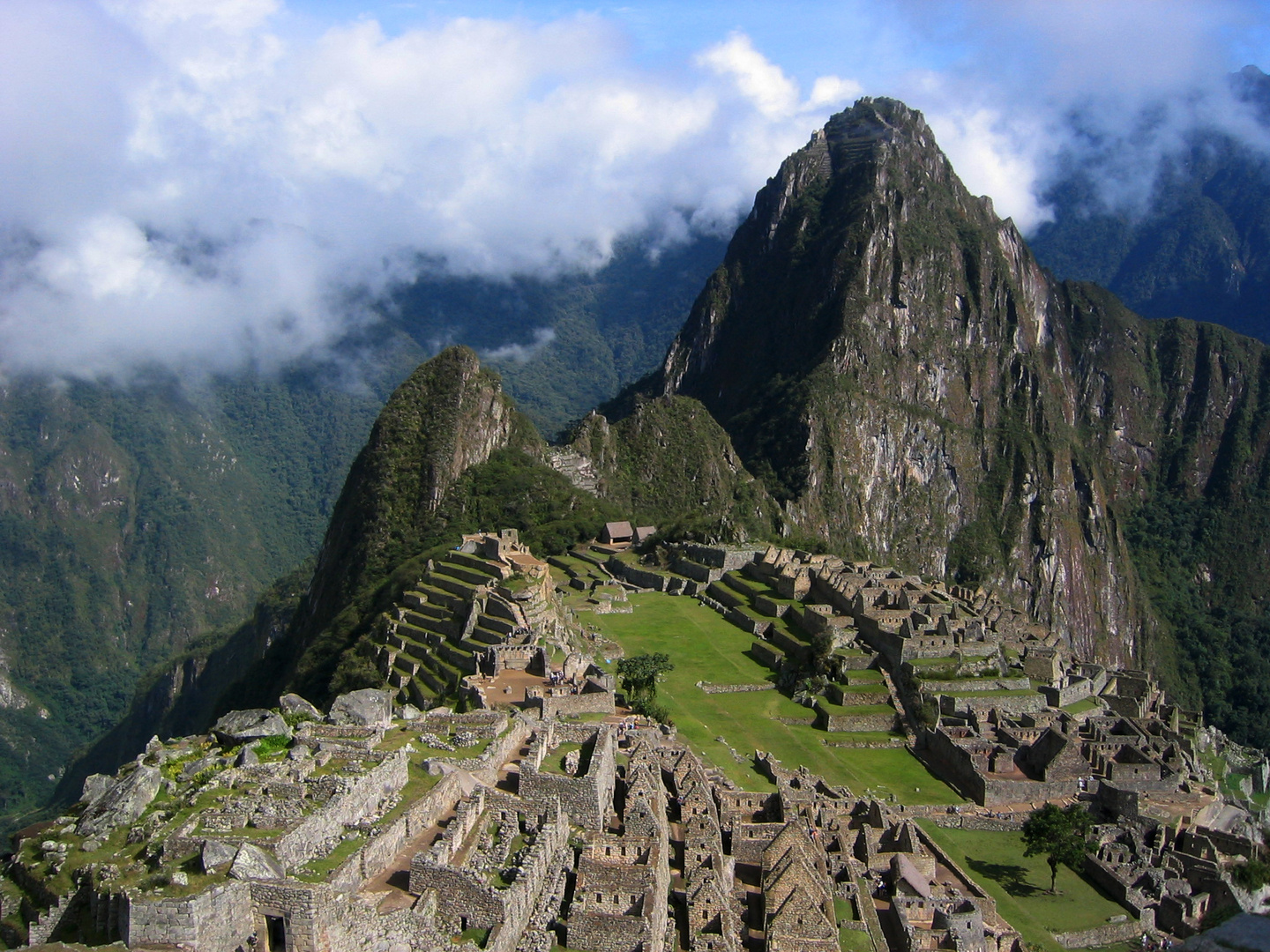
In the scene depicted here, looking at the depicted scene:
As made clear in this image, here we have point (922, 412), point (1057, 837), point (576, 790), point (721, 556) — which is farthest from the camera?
point (922, 412)

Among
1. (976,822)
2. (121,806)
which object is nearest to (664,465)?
(976,822)

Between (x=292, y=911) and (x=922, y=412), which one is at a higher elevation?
(x=922, y=412)

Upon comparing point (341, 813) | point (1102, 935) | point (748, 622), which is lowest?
point (1102, 935)

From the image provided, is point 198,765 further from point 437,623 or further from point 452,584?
point 452,584

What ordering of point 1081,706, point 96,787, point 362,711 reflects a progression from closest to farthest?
point 96,787 < point 362,711 < point 1081,706

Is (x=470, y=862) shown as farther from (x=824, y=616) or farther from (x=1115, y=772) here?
(x=824, y=616)

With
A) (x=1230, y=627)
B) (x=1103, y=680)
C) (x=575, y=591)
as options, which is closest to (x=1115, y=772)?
(x=1103, y=680)

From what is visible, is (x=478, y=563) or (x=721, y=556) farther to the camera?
(x=721, y=556)
